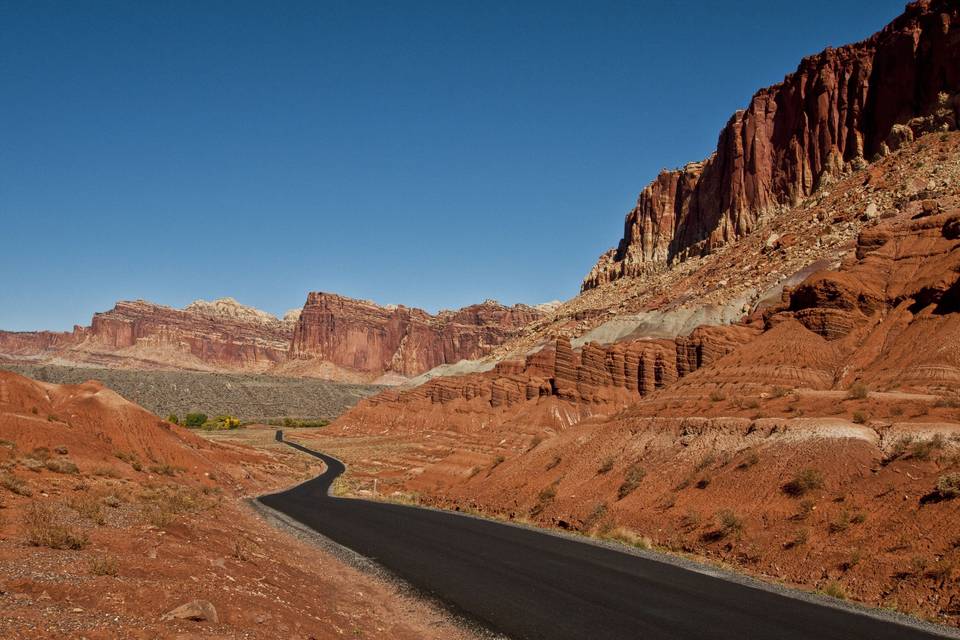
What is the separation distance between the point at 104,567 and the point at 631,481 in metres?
20.4

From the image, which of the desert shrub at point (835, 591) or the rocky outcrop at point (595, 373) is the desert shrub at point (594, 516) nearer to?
the desert shrub at point (835, 591)

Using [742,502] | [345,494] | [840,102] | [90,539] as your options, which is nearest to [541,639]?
[90,539]

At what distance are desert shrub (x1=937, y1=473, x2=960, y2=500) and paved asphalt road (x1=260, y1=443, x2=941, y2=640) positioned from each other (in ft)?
17.5

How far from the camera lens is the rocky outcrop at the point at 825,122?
86625 mm

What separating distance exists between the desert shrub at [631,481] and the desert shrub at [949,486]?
11.5 metres

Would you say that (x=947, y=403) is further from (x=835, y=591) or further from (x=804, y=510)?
(x=835, y=591)

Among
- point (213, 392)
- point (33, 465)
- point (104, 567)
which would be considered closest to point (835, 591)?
point (104, 567)

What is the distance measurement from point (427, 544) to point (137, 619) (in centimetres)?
1166

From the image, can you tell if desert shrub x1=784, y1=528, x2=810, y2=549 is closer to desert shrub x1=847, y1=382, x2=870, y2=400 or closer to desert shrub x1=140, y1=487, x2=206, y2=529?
desert shrub x1=847, y1=382, x2=870, y2=400

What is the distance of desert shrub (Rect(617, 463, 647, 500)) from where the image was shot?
992 inches

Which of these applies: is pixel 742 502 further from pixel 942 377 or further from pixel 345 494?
pixel 345 494

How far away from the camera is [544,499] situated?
2855cm

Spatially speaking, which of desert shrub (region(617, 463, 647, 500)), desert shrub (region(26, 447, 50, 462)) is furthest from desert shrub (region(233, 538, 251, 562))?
desert shrub (region(26, 447, 50, 462))

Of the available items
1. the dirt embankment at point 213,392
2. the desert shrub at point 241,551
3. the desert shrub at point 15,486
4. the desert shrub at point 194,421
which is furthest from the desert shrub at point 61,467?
the dirt embankment at point 213,392
